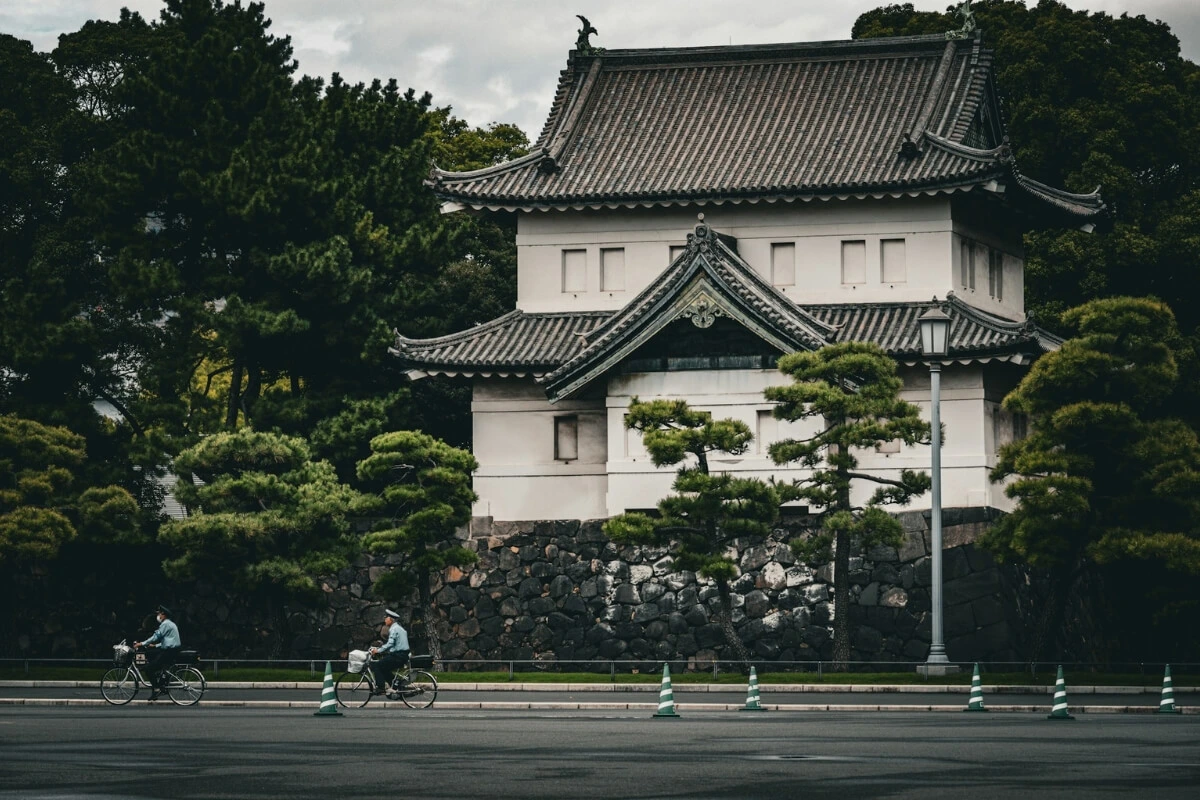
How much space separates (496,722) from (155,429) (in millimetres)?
26241

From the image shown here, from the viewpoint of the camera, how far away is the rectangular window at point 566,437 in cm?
5388

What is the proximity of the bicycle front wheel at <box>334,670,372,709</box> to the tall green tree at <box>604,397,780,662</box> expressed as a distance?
6553mm

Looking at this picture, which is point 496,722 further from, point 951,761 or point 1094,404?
point 1094,404

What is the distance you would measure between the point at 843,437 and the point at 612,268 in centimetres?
1322

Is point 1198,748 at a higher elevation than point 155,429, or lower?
lower

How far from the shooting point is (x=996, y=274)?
184 ft

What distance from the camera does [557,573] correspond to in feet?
171

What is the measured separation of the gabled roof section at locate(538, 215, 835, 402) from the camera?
1943 inches

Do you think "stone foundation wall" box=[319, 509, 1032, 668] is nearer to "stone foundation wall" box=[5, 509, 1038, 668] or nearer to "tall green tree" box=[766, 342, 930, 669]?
"stone foundation wall" box=[5, 509, 1038, 668]

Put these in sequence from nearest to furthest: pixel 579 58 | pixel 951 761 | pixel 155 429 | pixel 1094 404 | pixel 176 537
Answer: pixel 951 761
pixel 1094 404
pixel 176 537
pixel 155 429
pixel 579 58

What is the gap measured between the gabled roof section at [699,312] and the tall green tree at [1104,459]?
5977 mm

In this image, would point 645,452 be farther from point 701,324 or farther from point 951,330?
point 951,330

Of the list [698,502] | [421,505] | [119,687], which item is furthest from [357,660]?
[421,505]

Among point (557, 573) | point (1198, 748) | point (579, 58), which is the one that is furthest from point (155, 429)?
point (1198, 748)
